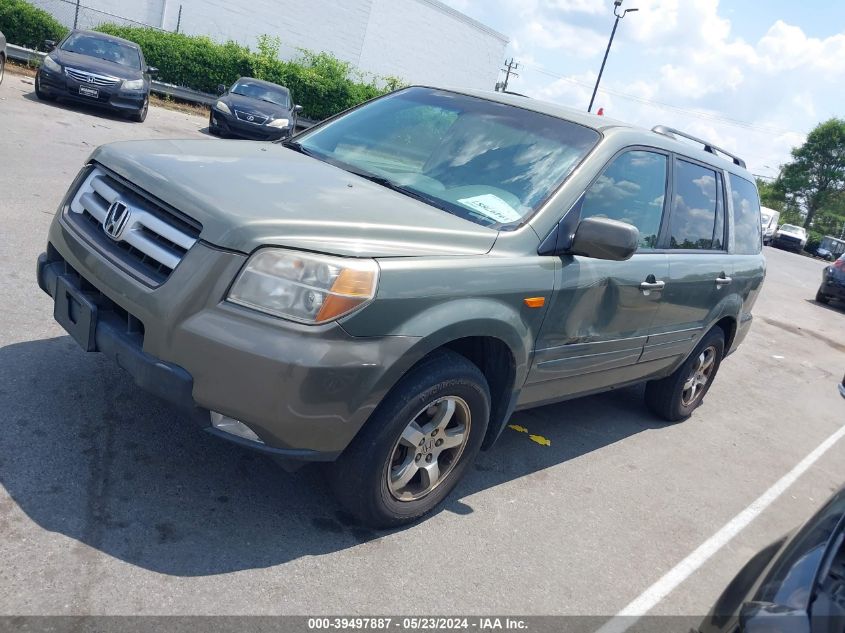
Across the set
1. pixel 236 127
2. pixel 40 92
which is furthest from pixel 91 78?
pixel 236 127

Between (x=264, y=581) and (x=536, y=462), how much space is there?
6.97 ft

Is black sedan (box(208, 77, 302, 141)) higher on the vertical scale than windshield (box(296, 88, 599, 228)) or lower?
lower

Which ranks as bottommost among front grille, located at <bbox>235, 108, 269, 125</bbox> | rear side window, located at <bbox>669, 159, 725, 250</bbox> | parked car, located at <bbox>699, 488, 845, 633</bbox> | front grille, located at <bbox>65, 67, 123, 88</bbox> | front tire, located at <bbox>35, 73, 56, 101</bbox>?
front tire, located at <bbox>35, 73, 56, 101</bbox>

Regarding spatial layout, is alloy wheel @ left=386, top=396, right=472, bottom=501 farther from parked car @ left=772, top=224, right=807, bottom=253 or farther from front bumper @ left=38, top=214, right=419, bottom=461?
parked car @ left=772, top=224, right=807, bottom=253

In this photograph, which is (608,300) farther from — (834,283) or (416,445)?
(834,283)

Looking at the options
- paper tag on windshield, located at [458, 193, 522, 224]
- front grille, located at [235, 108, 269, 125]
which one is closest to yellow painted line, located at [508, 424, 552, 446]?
paper tag on windshield, located at [458, 193, 522, 224]

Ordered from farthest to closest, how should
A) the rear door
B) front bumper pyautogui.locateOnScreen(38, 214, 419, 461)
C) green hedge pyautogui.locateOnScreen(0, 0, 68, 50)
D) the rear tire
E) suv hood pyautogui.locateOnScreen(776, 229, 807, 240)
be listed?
suv hood pyautogui.locateOnScreen(776, 229, 807, 240) < green hedge pyautogui.locateOnScreen(0, 0, 68, 50) < the rear tire < the rear door < front bumper pyautogui.locateOnScreen(38, 214, 419, 461)

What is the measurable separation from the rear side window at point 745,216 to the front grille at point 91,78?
12.0 meters

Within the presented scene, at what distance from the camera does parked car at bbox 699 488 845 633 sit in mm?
1932

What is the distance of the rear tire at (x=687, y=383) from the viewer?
227 inches

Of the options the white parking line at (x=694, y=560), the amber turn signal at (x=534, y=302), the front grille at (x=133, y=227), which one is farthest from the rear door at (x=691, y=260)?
the front grille at (x=133, y=227)

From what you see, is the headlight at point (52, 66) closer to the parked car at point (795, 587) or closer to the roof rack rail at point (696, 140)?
the roof rack rail at point (696, 140)

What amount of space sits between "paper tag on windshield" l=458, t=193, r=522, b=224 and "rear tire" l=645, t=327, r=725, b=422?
258 cm

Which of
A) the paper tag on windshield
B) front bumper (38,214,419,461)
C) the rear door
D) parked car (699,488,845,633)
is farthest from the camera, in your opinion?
the rear door
